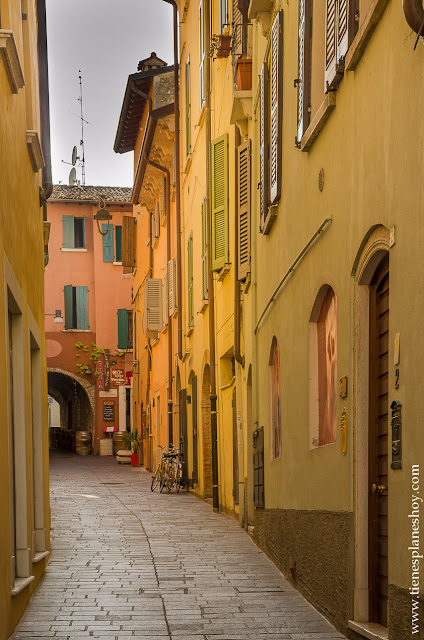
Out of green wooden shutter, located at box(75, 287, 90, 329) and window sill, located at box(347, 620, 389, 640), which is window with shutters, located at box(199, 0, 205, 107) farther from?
green wooden shutter, located at box(75, 287, 90, 329)

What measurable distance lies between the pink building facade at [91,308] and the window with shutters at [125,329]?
0.04 metres

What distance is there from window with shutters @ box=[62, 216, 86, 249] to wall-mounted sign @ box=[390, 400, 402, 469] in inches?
1403

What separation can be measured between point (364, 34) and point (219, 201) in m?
10.3

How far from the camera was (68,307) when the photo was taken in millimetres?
40375

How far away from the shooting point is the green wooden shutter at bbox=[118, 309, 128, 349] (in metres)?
39.8

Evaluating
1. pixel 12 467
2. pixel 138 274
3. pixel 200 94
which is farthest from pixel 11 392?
A: pixel 138 274

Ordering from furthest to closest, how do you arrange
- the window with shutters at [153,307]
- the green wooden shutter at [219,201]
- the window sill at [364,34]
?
1. the window with shutters at [153,307]
2. the green wooden shutter at [219,201]
3. the window sill at [364,34]

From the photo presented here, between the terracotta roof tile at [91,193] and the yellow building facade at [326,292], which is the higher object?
the terracotta roof tile at [91,193]

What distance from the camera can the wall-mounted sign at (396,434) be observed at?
18.0 feet

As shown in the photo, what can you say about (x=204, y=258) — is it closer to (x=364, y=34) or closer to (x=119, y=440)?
(x=364, y=34)

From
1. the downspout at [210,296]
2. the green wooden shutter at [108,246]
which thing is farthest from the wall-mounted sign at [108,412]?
the downspout at [210,296]

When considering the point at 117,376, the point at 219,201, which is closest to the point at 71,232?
the point at 117,376

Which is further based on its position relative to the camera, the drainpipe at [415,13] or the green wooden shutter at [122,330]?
the green wooden shutter at [122,330]

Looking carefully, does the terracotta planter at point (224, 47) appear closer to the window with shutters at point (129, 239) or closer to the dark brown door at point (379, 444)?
the dark brown door at point (379, 444)
